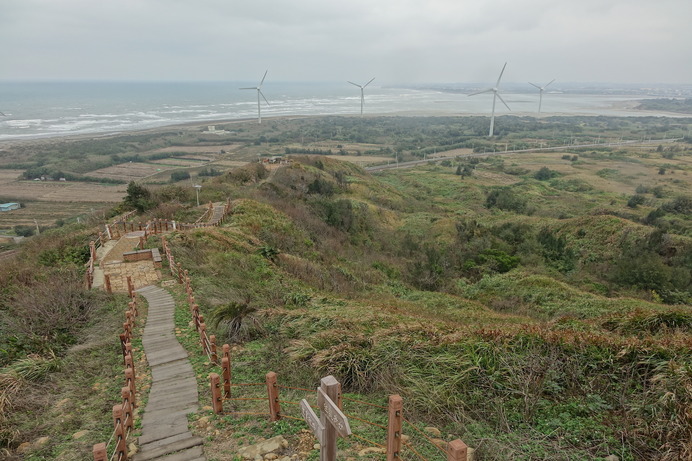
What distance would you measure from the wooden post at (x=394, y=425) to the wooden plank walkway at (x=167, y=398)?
2916 millimetres

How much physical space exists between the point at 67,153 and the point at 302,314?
110787mm

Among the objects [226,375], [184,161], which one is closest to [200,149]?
[184,161]

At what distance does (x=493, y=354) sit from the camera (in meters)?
7.86

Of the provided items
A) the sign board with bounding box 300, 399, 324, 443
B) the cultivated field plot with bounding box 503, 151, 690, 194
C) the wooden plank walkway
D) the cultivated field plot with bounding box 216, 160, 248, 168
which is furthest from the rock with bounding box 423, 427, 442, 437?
the cultivated field plot with bounding box 216, 160, 248, 168

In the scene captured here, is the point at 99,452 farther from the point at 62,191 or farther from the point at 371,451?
the point at 62,191

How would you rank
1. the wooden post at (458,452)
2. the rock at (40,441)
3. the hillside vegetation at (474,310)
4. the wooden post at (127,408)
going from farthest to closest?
the hillside vegetation at (474,310), the rock at (40,441), the wooden post at (127,408), the wooden post at (458,452)

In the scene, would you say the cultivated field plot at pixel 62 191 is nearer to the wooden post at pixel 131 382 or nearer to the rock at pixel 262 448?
the wooden post at pixel 131 382

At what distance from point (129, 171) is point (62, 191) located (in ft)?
54.5

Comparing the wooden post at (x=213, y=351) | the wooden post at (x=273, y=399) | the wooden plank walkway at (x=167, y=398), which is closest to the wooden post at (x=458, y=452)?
the wooden post at (x=273, y=399)

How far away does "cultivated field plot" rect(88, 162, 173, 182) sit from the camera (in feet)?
268

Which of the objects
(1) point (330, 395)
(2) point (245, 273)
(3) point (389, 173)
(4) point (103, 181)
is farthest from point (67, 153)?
(1) point (330, 395)

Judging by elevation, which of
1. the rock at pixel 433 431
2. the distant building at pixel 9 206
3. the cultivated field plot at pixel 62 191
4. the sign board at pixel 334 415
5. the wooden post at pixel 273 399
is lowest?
the distant building at pixel 9 206

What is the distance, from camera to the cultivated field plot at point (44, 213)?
53.1m

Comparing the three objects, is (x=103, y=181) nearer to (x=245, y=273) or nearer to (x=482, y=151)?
(x=245, y=273)
